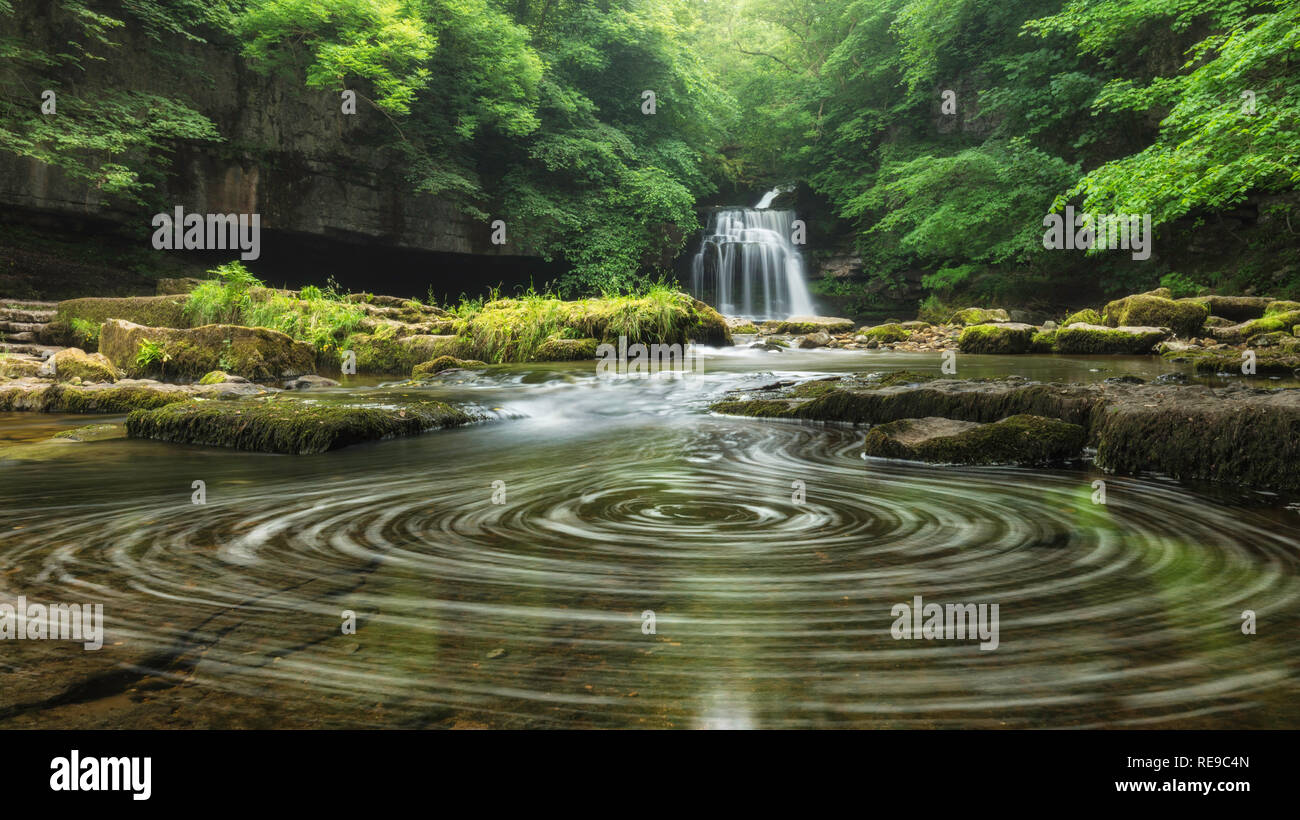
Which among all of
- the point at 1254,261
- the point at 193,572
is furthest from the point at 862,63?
the point at 193,572

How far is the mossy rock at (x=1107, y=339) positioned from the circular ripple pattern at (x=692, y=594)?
11.3 m

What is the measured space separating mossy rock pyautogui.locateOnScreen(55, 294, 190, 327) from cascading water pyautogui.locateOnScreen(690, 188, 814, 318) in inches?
749

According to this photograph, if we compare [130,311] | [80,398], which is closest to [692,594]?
[80,398]

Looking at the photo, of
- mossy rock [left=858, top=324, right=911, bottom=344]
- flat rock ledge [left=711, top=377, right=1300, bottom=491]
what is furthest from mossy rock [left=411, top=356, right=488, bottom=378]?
mossy rock [left=858, top=324, right=911, bottom=344]

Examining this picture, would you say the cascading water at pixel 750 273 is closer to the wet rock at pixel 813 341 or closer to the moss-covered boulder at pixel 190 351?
the wet rock at pixel 813 341

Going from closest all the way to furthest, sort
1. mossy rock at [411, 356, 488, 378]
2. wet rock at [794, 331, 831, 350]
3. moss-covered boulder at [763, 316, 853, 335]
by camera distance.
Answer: mossy rock at [411, 356, 488, 378], wet rock at [794, 331, 831, 350], moss-covered boulder at [763, 316, 853, 335]

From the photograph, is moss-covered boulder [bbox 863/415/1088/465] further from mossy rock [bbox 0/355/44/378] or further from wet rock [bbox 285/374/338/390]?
mossy rock [bbox 0/355/44/378]

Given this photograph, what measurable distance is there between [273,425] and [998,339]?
47.4ft

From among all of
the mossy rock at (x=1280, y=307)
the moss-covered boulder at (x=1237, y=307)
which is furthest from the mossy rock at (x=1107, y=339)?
the moss-covered boulder at (x=1237, y=307)

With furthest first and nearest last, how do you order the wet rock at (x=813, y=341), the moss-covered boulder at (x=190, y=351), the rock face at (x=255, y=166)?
the wet rock at (x=813, y=341)
the rock face at (x=255, y=166)
the moss-covered boulder at (x=190, y=351)

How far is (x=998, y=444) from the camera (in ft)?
15.5

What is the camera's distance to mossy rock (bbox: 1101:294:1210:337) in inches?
567

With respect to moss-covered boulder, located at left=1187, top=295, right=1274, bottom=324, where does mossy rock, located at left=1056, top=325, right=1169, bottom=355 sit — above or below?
below

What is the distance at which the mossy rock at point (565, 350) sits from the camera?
14.4 metres
